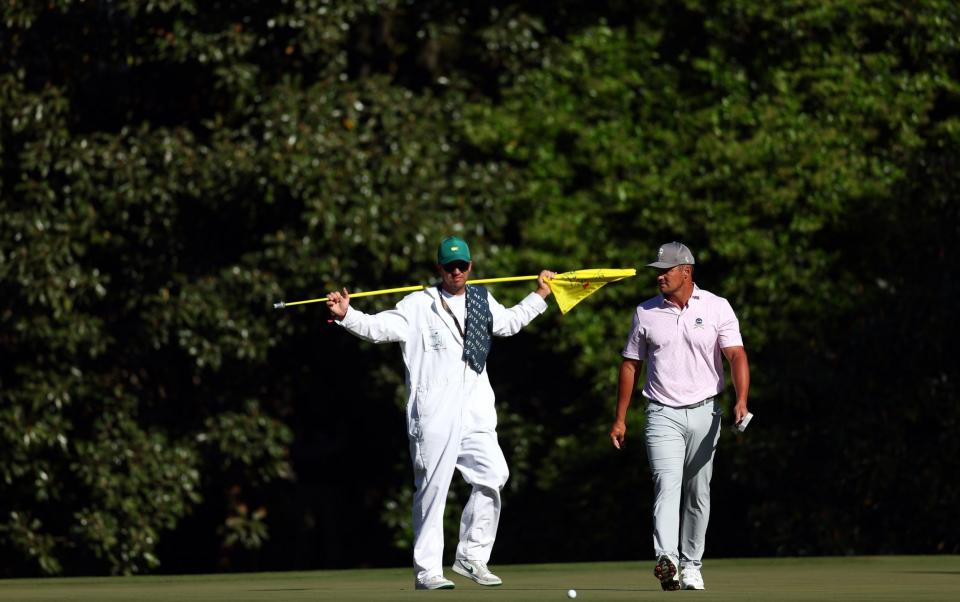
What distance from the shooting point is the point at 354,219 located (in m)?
16.8

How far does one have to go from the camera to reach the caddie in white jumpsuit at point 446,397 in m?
9.00

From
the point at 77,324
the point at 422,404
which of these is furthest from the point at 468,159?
the point at 422,404

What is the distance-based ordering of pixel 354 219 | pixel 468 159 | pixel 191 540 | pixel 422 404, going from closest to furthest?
1. pixel 422 404
2. pixel 354 219
3. pixel 468 159
4. pixel 191 540

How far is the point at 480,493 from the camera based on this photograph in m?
9.20

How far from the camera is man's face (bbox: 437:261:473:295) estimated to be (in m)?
9.08

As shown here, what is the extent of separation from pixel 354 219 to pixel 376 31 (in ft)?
11.2

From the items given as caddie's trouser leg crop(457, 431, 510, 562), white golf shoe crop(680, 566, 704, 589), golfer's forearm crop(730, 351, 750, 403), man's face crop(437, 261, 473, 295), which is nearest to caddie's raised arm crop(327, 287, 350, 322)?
man's face crop(437, 261, 473, 295)

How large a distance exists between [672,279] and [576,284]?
84 centimetres

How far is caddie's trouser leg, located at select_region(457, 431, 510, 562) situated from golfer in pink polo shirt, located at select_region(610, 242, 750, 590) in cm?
65

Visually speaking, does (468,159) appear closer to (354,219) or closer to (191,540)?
(354,219)

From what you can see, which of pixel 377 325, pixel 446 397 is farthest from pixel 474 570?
pixel 377 325

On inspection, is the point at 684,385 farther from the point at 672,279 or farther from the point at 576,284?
the point at 576,284

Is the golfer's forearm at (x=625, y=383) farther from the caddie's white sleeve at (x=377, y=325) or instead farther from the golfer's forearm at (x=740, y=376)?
the caddie's white sleeve at (x=377, y=325)

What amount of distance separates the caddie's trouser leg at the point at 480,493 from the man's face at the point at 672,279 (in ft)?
3.81
